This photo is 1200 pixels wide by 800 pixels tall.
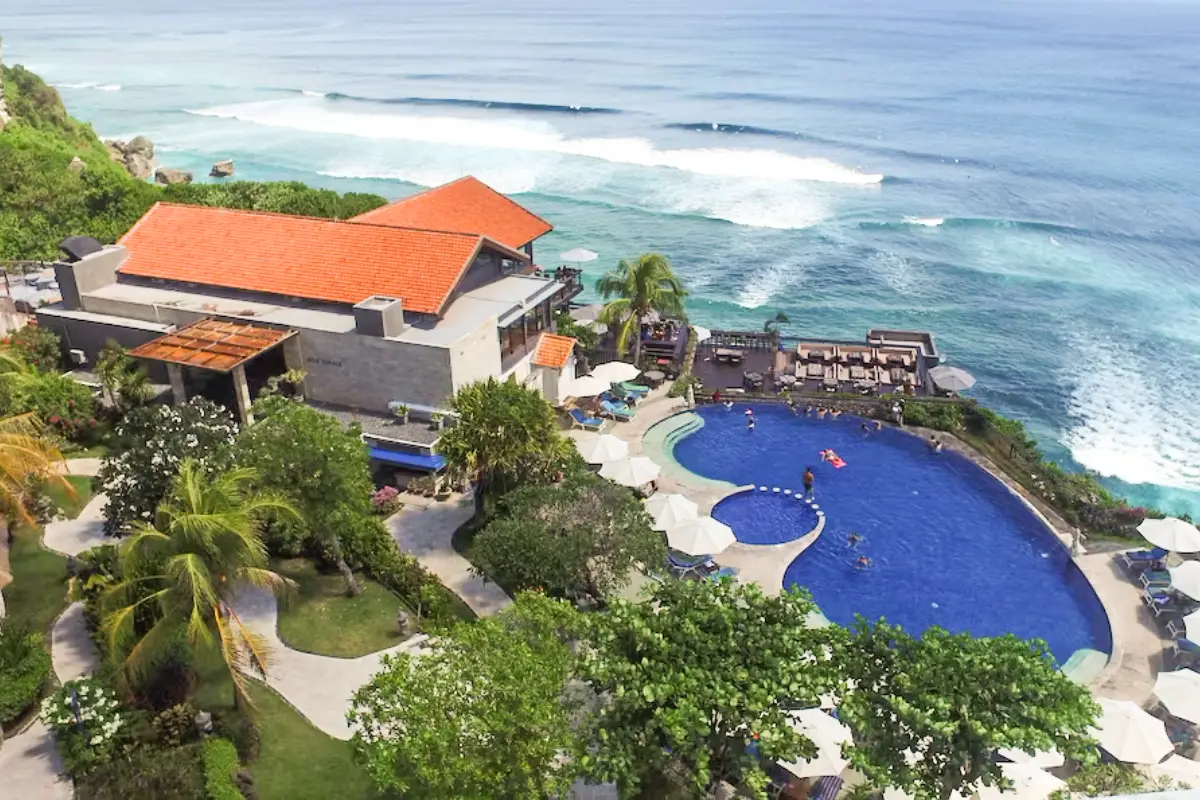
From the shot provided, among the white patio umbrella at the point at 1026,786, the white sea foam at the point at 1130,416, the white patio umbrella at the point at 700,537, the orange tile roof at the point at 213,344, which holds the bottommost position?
the white sea foam at the point at 1130,416

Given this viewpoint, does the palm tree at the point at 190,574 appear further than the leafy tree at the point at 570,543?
No

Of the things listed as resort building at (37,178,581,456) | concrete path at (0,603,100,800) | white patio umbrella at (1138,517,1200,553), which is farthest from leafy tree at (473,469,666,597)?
white patio umbrella at (1138,517,1200,553)

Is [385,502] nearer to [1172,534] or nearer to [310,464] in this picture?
[310,464]

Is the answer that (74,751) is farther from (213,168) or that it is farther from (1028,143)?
(1028,143)

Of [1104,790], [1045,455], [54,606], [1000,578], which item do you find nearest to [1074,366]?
[1045,455]

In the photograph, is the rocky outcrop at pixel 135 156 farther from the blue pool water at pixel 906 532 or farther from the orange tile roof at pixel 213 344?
the blue pool water at pixel 906 532

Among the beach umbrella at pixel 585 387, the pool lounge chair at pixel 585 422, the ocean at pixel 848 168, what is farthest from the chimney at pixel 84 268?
the ocean at pixel 848 168

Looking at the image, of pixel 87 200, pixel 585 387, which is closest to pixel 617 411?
pixel 585 387
